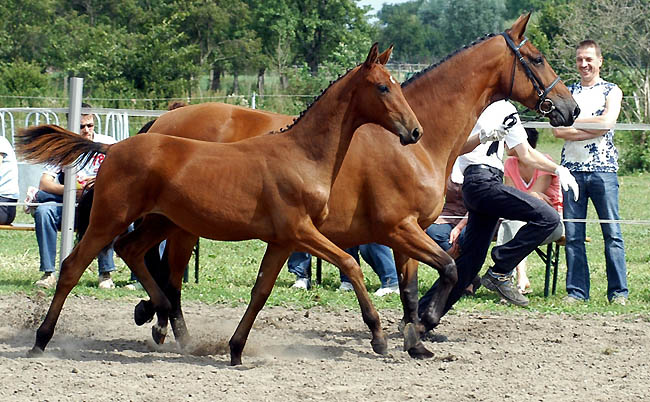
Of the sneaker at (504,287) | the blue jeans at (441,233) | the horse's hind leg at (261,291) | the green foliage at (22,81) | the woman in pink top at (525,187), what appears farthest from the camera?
the green foliage at (22,81)

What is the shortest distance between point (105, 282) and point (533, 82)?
4403 millimetres

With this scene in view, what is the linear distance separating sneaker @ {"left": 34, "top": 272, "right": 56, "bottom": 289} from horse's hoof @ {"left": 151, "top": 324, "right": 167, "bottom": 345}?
241 cm

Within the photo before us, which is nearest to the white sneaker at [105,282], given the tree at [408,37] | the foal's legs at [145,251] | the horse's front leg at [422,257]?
the foal's legs at [145,251]

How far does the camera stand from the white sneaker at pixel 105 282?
27.9 ft

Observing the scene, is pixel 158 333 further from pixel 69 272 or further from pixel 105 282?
pixel 105 282

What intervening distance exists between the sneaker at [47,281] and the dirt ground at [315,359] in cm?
52

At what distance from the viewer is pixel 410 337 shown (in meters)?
5.86

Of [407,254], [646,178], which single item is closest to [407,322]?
[407,254]

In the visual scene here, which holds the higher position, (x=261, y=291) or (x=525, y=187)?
(x=525, y=187)

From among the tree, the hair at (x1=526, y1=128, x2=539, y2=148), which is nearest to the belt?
the hair at (x1=526, y1=128, x2=539, y2=148)

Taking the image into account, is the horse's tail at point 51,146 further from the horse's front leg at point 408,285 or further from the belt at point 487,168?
the belt at point 487,168

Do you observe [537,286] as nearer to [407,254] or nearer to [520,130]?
[520,130]

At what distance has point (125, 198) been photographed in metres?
5.50

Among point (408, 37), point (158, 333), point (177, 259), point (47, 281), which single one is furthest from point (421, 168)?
point (408, 37)
